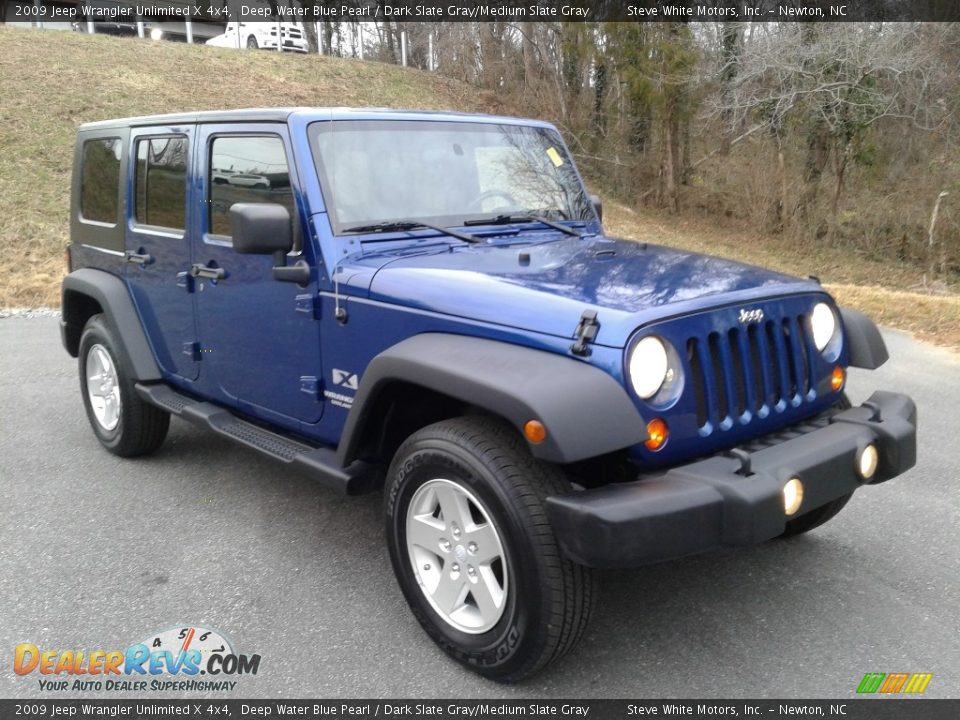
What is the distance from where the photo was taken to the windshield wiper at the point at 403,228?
3436 millimetres

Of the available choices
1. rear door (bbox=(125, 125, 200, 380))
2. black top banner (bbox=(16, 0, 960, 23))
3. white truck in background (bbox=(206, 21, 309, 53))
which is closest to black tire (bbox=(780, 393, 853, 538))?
rear door (bbox=(125, 125, 200, 380))

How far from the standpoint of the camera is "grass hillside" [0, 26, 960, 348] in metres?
10.8

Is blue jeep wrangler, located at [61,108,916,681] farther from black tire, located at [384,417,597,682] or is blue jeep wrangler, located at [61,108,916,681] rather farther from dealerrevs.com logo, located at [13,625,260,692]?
dealerrevs.com logo, located at [13,625,260,692]

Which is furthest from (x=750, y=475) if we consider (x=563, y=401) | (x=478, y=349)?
(x=478, y=349)

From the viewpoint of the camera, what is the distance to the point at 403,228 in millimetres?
3514

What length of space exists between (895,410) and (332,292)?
2183 mm

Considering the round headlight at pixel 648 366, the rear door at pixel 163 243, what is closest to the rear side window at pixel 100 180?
the rear door at pixel 163 243

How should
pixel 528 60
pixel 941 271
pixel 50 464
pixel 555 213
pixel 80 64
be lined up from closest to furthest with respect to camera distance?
pixel 555 213, pixel 50 464, pixel 941 271, pixel 80 64, pixel 528 60

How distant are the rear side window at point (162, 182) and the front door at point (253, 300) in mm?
198

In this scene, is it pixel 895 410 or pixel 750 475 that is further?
pixel 895 410

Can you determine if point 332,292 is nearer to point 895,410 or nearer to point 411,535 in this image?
point 411,535

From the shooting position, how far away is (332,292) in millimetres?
3301

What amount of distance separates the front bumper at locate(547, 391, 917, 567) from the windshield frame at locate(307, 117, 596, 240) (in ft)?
5.19

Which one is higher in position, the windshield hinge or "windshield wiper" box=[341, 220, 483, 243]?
"windshield wiper" box=[341, 220, 483, 243]
